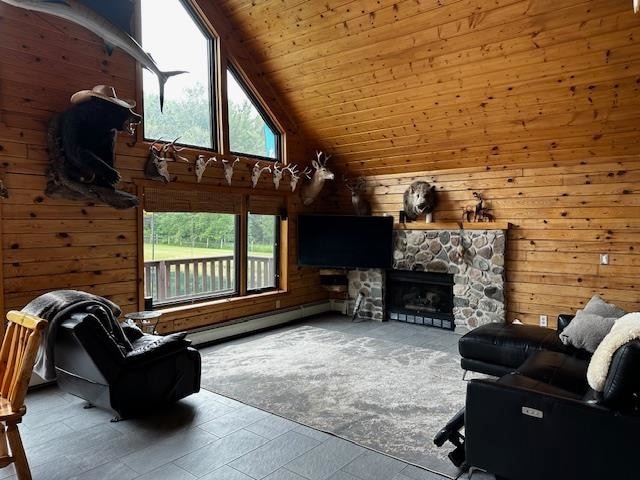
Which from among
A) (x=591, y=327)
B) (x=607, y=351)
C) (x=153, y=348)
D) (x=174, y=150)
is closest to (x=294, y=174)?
(x=174, y=150)

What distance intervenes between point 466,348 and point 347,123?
3481 millimetres

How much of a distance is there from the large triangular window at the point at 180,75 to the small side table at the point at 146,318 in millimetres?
1981

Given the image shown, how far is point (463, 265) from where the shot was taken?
6172 millimetres

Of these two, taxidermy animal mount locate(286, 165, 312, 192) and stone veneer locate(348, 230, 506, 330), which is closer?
stone veneer locate(348, 230, 506, 330)

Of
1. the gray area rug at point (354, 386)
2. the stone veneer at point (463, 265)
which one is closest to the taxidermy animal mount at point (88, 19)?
the gray area rug at point (354, 386)

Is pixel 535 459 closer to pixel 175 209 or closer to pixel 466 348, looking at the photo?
pixel 466 348

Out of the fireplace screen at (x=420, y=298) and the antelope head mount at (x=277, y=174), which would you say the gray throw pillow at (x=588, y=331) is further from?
the antelope head mount at (x=277, y=174)

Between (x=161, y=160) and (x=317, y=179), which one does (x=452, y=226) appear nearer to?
(x=317, y=179)

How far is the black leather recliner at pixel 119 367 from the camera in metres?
3.17

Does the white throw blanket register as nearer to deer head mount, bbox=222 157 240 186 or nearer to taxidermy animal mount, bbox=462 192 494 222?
taxidermy animal mount, bbox=462 192 494 222

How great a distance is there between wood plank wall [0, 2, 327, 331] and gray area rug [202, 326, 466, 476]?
4.14 feet

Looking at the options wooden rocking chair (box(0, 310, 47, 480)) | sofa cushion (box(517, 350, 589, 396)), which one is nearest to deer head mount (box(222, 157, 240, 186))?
wooden rocking chair (box(0, 310, 47, 480))

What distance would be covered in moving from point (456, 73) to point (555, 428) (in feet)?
12.1

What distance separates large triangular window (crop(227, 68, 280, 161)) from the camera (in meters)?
5.96
